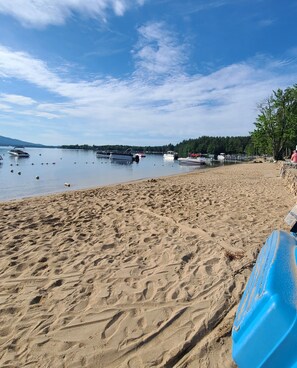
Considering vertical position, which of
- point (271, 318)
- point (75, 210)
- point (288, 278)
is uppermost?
point (288, 278)

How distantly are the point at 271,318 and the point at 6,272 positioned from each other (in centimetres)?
400

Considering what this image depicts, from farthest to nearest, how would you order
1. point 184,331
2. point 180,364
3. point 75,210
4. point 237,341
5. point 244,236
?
point 75,210, point 244,236, point 184,331, point 180,364, point 237,341

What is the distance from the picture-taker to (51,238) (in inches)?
240

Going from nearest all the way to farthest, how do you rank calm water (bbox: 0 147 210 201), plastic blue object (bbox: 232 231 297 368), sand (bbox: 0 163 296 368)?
1. plastic blue object (bbox: 232 231 297 368)
2. sand (bbox: 0 163 296 368)
3. calm water (bbox: 0 147 210 201)

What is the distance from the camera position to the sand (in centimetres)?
276

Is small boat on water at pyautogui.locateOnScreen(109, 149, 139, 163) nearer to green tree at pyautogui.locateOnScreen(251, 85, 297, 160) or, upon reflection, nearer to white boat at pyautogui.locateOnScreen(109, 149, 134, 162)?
white boat at pyautogui.locateOnScreen(109, 149, 134, 162)

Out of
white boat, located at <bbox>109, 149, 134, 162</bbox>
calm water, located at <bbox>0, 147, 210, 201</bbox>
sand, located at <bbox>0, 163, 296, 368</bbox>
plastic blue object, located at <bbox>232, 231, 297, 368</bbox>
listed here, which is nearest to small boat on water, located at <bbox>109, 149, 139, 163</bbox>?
white boat, located at <bbox>109, 149, 134, 162</bbox>

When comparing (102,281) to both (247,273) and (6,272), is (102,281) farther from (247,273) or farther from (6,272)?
(247,273)

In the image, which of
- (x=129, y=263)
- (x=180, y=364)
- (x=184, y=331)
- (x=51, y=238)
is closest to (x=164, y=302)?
(x=184, y=331)

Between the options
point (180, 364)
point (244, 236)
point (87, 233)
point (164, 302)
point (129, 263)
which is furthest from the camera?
point (87, 233)

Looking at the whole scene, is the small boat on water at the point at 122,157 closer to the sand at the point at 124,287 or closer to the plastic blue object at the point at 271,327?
the sand at the point at 124,287

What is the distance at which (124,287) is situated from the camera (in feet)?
12.9

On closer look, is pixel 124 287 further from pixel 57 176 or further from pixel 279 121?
pixel 279 121

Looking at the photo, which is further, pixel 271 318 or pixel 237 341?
pixel 237 341
